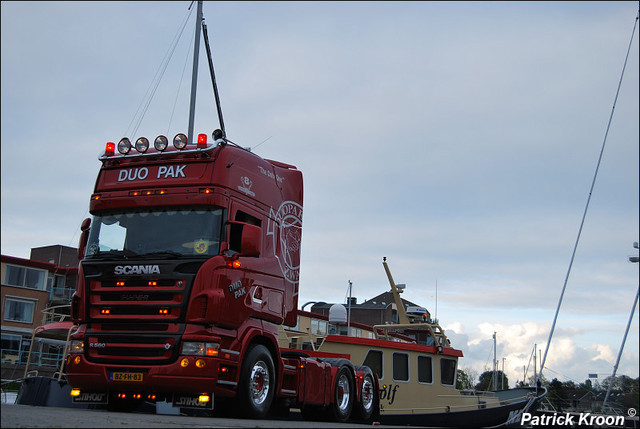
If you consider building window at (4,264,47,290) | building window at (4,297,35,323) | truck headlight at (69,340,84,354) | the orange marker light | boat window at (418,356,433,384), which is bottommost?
truck headlight at (69,340,84,354)

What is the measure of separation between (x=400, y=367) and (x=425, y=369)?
1.09m

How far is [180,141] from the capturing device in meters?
12.0

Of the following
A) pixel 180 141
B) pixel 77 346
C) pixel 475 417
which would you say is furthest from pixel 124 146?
pixel 475 417

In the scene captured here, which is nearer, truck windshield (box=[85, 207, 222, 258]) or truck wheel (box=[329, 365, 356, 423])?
truck windshield (box=[85, 207, 222, 258])

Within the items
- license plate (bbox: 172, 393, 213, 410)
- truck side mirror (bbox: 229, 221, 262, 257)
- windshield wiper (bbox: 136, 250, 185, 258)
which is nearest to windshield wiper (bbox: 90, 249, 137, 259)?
windshield wiper (bbox: 136, 250, 185, 258)

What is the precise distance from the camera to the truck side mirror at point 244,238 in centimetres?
1102

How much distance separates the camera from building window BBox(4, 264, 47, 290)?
5156 centimetres

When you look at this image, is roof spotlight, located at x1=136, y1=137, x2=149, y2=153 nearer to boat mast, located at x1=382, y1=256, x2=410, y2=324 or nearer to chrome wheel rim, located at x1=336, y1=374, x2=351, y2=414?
chrome wheel rim, located at x1=336, y1=374, x2=351, y2=414

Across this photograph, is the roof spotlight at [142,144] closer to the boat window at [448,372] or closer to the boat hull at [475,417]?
the boat hull at [475,417]

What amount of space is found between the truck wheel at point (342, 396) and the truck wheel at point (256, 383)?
2.32 m

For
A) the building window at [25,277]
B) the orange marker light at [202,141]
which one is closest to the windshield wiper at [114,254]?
the orange marker light at [202,141]

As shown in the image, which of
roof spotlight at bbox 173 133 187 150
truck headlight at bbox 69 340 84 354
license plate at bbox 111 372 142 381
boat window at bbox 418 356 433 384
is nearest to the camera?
license plate at bbox 111 372 142 381

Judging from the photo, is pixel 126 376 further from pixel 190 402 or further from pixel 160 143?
pixel 160 143

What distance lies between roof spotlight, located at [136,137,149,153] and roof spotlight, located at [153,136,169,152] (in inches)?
8.1
